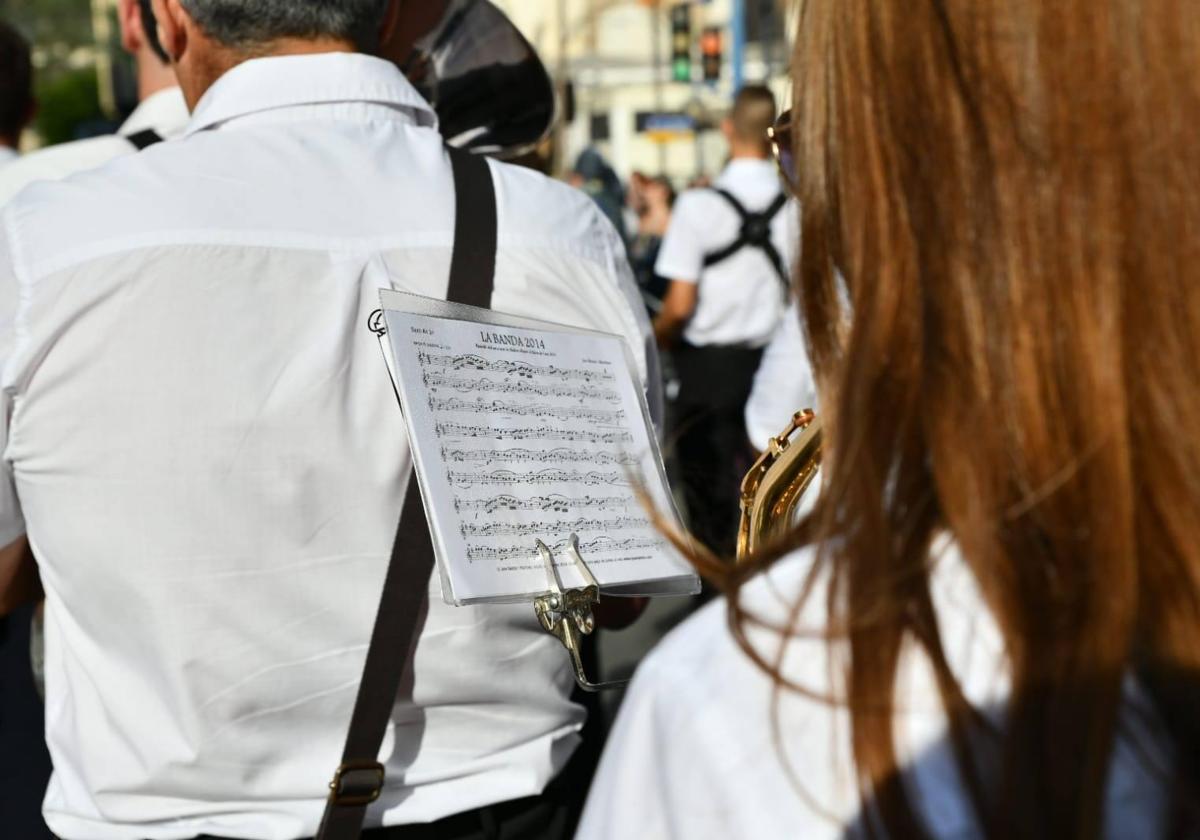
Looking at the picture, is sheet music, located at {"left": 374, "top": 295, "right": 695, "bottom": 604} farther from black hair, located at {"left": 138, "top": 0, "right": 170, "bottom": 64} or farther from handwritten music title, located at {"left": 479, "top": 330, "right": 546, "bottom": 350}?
black hair, located at {"left": 138, "top": 0, "right": 170, "bottom": 64}

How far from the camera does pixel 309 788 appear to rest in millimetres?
1473

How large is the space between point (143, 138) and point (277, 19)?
82 centimetres

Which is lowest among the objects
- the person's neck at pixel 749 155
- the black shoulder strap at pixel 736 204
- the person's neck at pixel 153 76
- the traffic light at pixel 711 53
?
the traffic light at pixel 711 53

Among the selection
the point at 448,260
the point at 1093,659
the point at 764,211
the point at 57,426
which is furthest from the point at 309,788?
the point at 764,211

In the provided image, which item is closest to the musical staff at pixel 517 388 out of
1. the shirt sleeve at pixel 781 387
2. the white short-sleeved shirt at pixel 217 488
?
the white short-sleeved shirt at pixel 217 488

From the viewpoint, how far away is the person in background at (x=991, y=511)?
0.67 metres

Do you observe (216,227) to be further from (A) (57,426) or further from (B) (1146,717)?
(B) (1146,717)

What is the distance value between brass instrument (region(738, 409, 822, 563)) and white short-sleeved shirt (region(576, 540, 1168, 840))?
0.62 m

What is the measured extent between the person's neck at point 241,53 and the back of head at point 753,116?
10.6 feet

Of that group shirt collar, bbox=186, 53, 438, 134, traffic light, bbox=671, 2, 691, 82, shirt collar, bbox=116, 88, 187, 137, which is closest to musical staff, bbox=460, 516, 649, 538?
shirt collar, bbox=186, 53, 438, 134

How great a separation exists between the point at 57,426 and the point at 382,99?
22.1 inches

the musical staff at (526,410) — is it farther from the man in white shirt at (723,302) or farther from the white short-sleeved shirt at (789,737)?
the man in white shirt at (723,302)

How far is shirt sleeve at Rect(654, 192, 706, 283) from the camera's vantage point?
4520mm

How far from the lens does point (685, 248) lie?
452 centimetres
